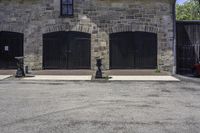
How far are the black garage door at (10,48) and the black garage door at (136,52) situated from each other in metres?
5.53

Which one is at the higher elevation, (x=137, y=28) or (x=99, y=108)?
(x=137, y=28)

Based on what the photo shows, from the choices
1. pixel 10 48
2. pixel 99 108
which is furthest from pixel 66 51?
pixel 99 108

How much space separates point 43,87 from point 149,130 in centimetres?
857

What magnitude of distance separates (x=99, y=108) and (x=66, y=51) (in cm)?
1253

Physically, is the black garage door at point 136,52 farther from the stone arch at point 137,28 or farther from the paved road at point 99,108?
the paved road at point 99,108

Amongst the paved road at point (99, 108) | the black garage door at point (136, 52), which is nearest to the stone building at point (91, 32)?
the black garage door at point (136, 52)

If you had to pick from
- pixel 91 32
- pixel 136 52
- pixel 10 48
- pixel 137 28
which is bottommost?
pixel 136 52

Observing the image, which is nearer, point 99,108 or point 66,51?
point 99,108

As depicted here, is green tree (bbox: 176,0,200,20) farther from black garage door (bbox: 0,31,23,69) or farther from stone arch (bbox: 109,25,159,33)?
black garage door (bbox: 0,31,23,69)

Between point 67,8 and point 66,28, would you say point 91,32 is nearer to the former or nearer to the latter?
point 66,28

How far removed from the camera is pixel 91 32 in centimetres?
2242

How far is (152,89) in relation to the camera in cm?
1534

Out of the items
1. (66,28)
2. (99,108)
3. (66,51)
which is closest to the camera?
(99,108)

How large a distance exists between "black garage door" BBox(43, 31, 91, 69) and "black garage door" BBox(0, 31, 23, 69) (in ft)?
5.11
